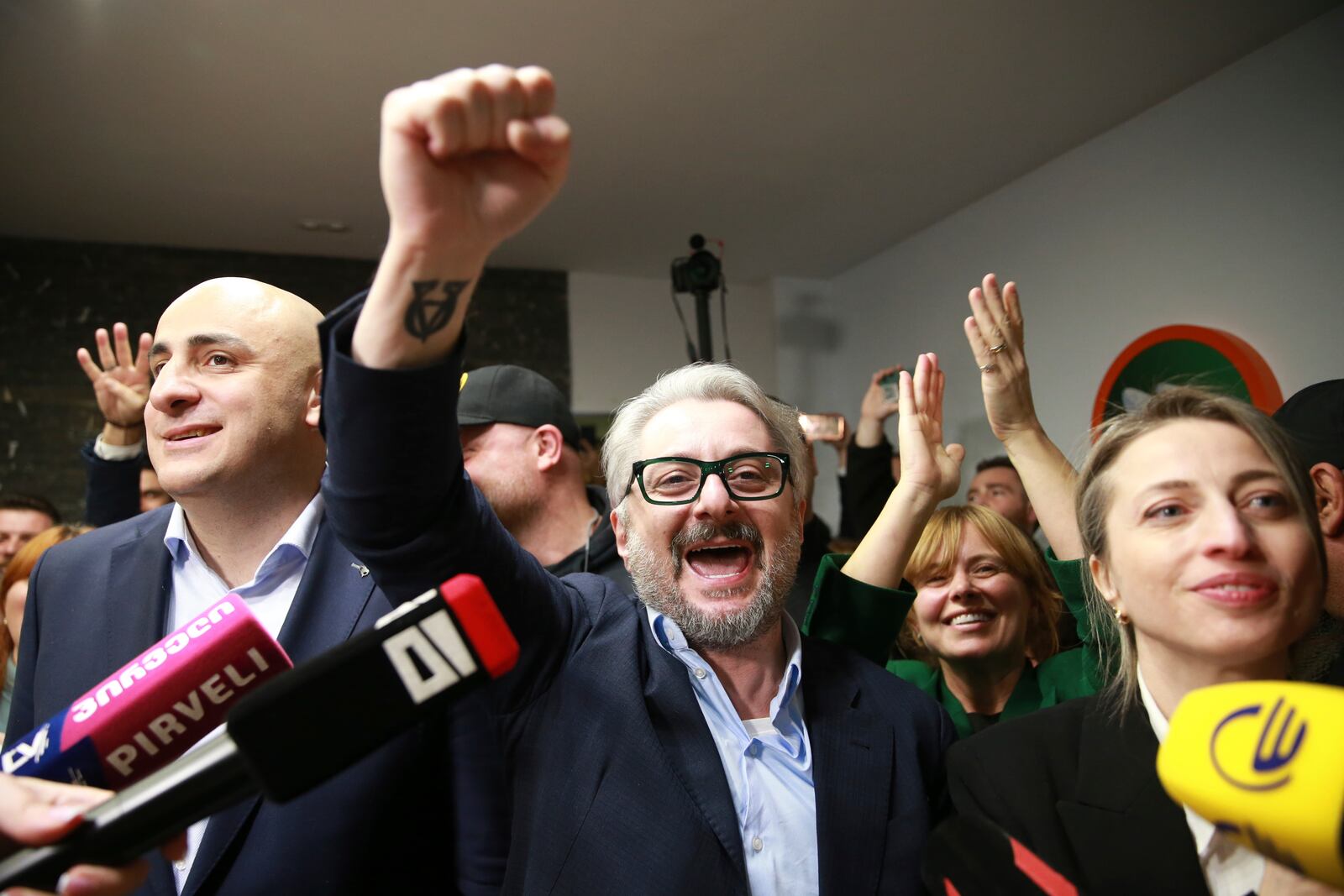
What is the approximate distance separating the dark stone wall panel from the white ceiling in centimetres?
14

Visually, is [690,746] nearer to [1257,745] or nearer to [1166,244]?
[1257,745]

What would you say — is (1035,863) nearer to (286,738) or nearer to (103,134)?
(286,738)

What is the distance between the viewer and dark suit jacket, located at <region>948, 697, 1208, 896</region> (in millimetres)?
960

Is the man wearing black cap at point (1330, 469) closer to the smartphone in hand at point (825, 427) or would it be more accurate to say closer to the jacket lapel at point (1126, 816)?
the jacket lapel at point (1126, 816)

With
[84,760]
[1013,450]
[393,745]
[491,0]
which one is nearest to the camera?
[84,760]

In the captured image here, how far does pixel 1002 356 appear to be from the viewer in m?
1.61

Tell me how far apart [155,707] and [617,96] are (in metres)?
3.19

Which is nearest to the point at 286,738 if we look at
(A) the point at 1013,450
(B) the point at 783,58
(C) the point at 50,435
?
(A) the point at 1013,450

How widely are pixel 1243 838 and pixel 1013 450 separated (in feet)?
3.28

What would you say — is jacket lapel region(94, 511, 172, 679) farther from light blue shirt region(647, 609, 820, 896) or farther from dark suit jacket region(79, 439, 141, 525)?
dark suit jacket region(79, 439, 141, 525)

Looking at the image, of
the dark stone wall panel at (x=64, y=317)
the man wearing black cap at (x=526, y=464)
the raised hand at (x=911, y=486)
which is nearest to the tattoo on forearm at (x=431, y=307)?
the raised hand at (x=911, y=486)

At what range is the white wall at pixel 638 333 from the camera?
5805mm

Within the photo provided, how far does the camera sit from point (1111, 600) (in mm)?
1150

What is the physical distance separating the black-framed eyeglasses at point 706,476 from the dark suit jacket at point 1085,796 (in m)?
0.43
